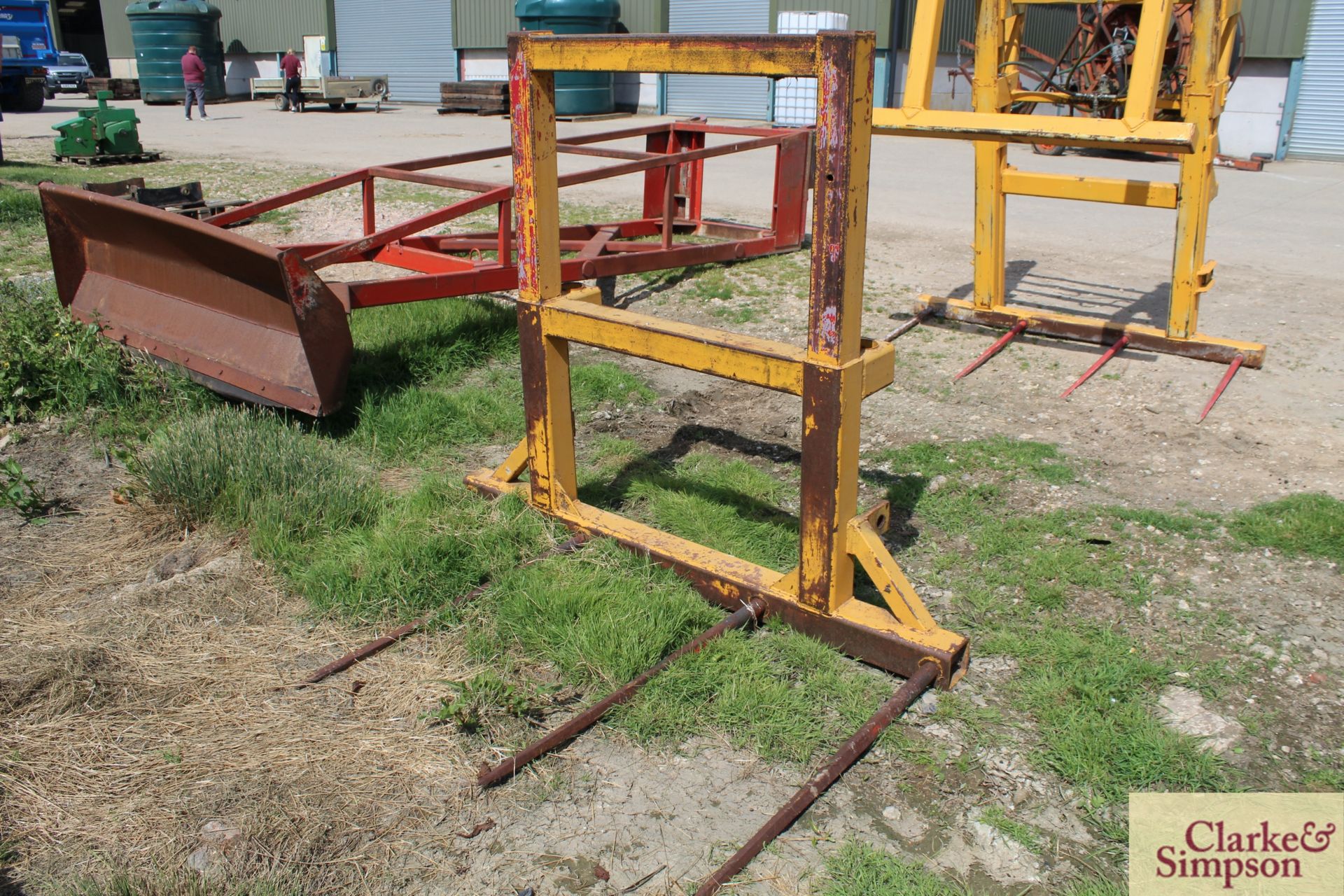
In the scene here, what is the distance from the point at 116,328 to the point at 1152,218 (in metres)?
9.08

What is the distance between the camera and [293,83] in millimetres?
24859

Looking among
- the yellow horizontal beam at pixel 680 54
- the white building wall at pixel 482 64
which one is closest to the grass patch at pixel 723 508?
the yellow horizontal beam at pixel 680 54

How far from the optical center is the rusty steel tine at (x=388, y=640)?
10.1 feet

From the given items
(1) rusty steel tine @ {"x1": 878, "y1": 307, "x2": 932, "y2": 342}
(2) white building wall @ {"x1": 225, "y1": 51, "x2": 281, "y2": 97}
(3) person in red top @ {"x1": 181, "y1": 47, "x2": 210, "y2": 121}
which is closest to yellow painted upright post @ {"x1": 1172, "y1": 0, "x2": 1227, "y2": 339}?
(1) rusty steel tine @ {"x1": 878, "y1": 307, "x2": 932, "y2": 342}

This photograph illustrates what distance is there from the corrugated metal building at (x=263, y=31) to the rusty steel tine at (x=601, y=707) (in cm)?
3005

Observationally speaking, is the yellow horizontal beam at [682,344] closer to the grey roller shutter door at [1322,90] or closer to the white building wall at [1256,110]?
the white building wall at [1256,110]

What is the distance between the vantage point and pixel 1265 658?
316 cm

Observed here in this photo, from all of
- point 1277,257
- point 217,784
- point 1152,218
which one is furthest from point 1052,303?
point 217,784

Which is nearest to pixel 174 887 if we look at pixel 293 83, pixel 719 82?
pixel 719 82

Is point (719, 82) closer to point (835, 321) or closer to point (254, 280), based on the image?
point (254, 280)

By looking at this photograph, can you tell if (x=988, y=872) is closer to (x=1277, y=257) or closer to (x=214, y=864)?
(x=214, y=864)

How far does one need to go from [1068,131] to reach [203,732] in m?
4.27

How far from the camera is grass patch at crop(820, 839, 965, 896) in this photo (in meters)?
2.31

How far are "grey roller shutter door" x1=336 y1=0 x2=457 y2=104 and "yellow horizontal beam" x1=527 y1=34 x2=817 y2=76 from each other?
1017 inches
